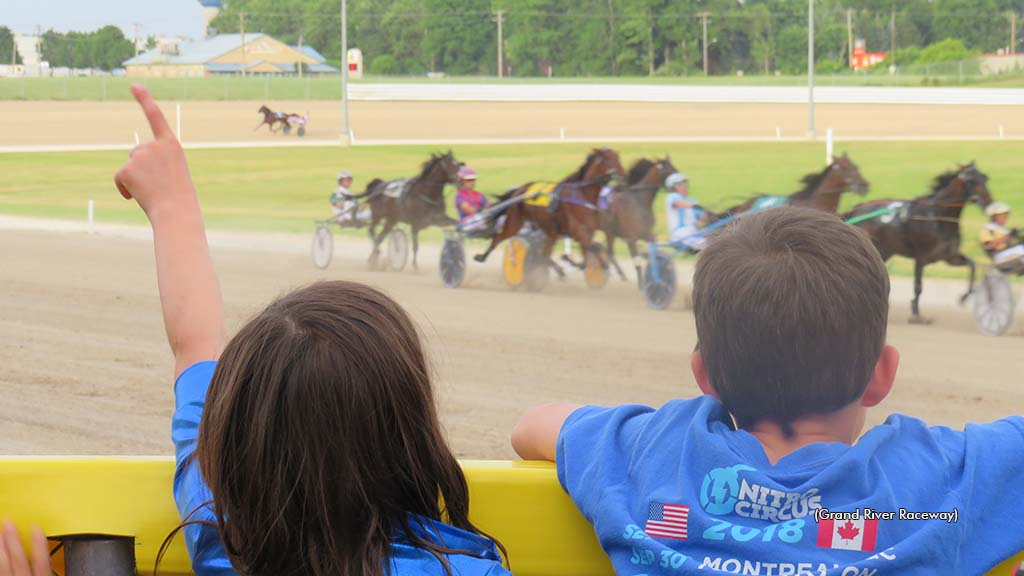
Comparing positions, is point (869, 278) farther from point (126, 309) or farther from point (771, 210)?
point (126, 309)

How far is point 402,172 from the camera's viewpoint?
21719 millimetres

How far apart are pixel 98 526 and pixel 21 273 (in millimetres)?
9246

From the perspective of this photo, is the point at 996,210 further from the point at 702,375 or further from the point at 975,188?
the point at 702,375

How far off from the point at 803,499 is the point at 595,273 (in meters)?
8.08

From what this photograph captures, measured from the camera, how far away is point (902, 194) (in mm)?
16906

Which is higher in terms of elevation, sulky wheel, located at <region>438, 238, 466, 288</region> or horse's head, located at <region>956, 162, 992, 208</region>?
horse's head, located at <region>956, 162, 992, 208</region>

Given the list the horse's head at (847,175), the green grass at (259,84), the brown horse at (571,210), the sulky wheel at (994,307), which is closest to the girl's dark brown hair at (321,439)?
the sulky wheel at (994,307)

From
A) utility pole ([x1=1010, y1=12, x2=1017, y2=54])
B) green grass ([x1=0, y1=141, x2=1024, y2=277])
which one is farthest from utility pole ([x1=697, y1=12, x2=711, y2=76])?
green grass ([x1=0, y1=141, x2=1024, y2=277])

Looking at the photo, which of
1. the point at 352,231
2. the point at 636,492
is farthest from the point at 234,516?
the point at 352,231

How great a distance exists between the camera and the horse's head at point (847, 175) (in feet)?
27.7

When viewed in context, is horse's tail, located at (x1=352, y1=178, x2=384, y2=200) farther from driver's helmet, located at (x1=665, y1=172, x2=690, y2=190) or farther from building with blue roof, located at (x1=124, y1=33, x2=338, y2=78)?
building with blue roof, located at (x1=124, y1=33, x2=338, y2=78)

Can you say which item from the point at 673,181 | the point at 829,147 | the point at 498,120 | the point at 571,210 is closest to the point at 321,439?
the point at 673,181

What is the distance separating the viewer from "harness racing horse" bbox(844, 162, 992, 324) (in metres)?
7.56

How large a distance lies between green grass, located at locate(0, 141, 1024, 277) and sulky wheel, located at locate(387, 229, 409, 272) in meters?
2.50
